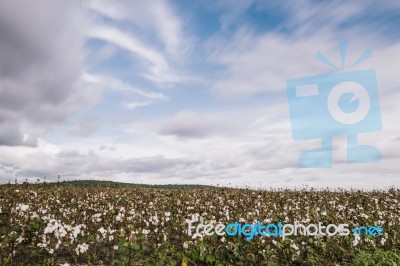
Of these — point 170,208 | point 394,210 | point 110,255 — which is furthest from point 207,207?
point 394,210

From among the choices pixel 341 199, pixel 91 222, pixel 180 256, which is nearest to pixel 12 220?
pixel 91 222

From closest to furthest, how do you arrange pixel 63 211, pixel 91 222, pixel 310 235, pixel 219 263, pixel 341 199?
pixel 219 263, pixel 310 235, pixel 91 222, pixel 63 211, pixel 341 199

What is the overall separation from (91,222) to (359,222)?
963 cm

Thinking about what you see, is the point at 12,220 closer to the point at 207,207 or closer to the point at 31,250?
the point at 31,250

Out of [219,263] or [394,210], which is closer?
[219,263]

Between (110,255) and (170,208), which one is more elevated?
(170,208)

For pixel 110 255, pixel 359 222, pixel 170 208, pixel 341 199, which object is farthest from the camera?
pixel 341 199

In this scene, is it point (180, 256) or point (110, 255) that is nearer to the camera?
point (180, 256)

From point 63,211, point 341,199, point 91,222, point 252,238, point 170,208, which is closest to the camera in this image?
point 252,238

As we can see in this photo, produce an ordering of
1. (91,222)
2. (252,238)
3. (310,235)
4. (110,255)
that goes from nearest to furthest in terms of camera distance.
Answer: (110,255), (252,238), (310,235), (91,222)

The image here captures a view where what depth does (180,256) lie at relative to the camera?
30.0 ft

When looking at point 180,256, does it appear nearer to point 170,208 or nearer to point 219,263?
point 219,263

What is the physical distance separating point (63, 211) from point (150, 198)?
5.40 metres

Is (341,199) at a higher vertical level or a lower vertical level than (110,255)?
higher
